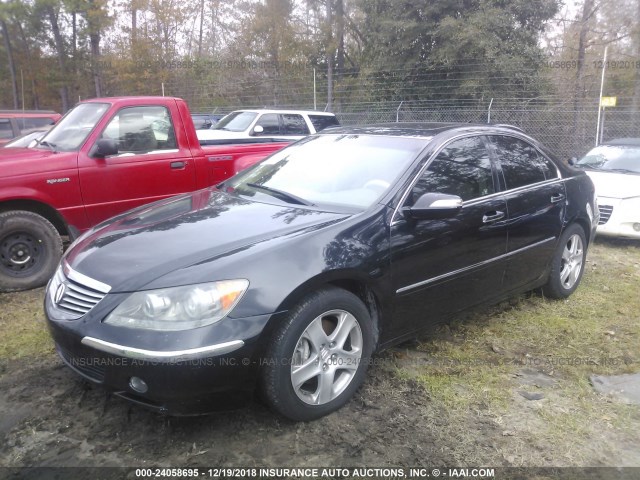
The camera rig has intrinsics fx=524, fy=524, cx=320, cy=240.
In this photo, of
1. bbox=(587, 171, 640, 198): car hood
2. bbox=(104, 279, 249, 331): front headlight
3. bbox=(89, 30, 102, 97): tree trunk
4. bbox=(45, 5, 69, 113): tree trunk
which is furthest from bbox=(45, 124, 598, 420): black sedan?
bbox=(45, 5, 69, 113): tree trunk

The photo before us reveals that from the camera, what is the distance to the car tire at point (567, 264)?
4.63 m

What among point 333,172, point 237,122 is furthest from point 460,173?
point 237,122

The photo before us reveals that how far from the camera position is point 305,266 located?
271 cm

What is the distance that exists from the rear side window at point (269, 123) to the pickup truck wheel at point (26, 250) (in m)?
6.99

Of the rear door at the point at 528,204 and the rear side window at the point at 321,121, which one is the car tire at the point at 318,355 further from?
the rear side window at the point at 321,121

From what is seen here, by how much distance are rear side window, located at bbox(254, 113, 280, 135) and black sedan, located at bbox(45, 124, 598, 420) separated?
24.4ft

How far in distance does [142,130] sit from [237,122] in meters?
6.58

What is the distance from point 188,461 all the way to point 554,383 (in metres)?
2.32

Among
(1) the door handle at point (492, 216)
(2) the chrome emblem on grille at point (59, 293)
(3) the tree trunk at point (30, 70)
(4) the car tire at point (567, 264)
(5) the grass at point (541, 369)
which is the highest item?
(3) the tree trunk at point (30, 70)

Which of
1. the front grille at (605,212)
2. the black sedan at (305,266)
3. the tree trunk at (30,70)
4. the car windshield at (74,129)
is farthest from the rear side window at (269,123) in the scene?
the tree trunk at (30,70)

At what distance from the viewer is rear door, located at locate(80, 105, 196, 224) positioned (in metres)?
5.20

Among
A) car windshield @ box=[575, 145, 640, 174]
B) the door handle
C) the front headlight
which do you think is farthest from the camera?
car windshield @ box=[575, 145, 640, 174]

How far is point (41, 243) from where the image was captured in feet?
16.3

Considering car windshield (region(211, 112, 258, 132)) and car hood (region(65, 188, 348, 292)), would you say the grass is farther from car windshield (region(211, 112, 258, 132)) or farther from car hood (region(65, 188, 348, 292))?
car windshield (region(211, 112, 258, 132))
